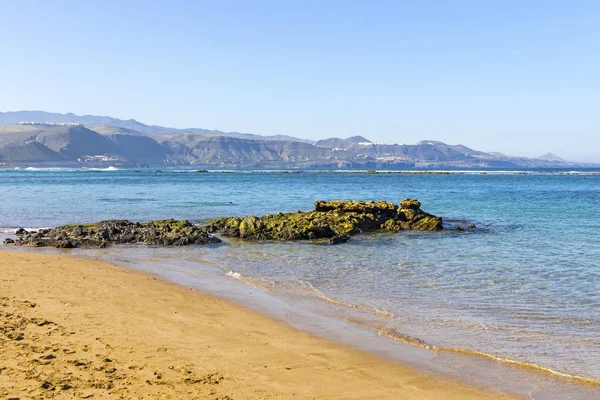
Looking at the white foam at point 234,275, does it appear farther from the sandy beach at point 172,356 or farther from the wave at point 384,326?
the sandy beach at point 172,356

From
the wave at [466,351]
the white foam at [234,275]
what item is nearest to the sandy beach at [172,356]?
the wave at [466,351]

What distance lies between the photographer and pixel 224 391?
6605mm

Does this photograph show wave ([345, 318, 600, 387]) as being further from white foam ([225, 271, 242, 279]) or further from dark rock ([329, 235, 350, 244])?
dark rock ([329, 235, 350, 244])

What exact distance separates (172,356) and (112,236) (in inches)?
594

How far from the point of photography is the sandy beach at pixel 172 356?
6.62 m

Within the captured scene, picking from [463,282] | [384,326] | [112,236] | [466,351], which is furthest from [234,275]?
[112,236]

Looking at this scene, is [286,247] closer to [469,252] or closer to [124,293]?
[469,252]

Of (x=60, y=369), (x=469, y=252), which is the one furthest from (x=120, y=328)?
(x=469, y=252)

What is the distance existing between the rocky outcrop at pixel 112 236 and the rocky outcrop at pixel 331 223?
2.07 metres

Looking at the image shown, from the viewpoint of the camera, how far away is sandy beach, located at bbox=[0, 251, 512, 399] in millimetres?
6617

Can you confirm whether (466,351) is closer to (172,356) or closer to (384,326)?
(384,326)

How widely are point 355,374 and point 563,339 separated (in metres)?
4.18

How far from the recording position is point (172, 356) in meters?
7.83

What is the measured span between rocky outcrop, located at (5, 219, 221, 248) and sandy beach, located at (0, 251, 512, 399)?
29.3ft
